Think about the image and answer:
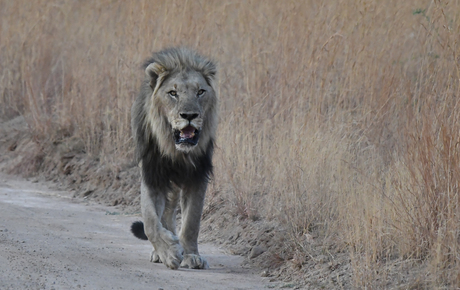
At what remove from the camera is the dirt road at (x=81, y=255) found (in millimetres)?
4512

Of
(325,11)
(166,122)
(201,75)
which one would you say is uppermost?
(325,11)

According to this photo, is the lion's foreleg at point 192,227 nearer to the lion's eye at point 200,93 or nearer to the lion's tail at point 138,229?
the lion's tail at point 138,229

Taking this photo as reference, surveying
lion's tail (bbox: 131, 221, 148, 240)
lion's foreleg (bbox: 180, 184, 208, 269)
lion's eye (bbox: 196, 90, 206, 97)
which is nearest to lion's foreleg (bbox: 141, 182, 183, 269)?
lion's foreleg (bbox: 180, 184, 208, 269)

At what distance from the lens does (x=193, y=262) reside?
5.47 m

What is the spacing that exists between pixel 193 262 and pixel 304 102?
2.61 meters

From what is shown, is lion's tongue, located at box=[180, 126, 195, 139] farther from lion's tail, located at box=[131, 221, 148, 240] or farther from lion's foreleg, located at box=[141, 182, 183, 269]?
lion's tail, located at box=[131, 221, 148, 240]

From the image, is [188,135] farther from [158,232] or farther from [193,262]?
[193,262]

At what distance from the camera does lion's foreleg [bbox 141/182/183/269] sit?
17.2ft

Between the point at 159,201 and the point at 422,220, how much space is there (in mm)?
2055

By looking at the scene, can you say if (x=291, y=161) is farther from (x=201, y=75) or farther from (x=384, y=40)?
(x=384, y=40)

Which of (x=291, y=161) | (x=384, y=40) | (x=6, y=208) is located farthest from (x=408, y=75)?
(x=6, y=208)

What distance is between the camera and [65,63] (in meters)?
10.3

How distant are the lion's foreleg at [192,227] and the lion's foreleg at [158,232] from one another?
190 millimetres

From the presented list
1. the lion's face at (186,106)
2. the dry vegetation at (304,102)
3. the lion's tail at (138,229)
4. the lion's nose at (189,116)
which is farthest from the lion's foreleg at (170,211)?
the lion's nose at (189,116)
